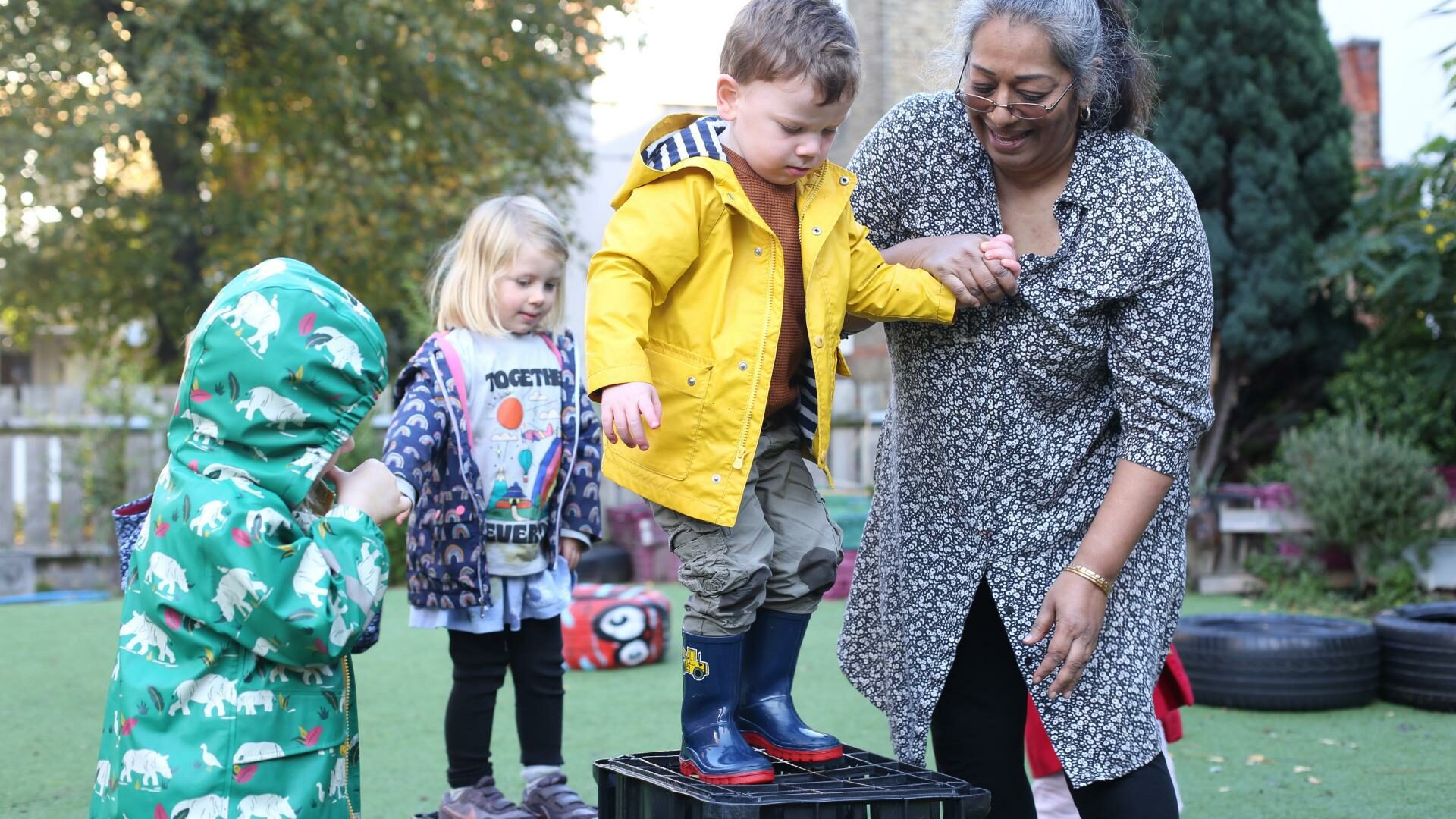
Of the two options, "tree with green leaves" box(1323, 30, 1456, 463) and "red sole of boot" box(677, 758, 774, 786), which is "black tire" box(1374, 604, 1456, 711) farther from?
"red sole of boot" box(677, 758, 774, 786)

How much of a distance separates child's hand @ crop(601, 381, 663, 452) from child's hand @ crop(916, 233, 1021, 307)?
0.59 m

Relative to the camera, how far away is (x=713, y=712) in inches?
88.4

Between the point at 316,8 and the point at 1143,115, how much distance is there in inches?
398

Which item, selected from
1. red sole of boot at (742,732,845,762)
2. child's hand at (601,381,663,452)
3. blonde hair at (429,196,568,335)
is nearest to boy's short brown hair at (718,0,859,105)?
child's hand at (601,381,663,452)

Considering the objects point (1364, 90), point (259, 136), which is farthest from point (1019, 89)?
point (259, 136)

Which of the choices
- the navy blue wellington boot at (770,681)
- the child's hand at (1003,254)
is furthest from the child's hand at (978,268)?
the navy blue wellington boot at (770,681)

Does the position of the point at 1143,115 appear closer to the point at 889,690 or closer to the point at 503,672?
the point at 889,690

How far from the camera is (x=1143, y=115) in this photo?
2461 mm

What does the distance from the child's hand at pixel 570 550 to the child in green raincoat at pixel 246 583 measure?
4.99 feet

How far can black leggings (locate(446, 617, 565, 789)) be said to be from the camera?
348 centimetres

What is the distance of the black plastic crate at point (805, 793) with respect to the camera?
2.00 m

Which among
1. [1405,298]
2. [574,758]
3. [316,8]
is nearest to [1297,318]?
[1405,298]

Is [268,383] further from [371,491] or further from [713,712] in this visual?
[713,712]

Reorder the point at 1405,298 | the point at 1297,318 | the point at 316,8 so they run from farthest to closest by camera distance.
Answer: the point at 316,8, the point at 1297,318, the point at 1405,298
